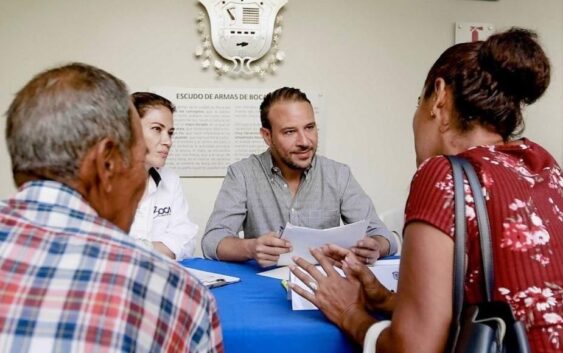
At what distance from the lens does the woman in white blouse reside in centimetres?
221

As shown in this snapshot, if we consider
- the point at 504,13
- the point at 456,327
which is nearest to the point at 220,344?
the point at 456,327

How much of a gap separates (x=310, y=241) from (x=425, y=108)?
61 centimetres

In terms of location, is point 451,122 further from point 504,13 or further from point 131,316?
point 504,13

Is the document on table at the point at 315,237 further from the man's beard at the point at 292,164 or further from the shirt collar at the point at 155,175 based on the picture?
the shirt collar at the point at 155,175

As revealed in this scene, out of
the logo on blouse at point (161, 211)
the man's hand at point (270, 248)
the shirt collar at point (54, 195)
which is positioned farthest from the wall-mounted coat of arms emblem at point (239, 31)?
the shirt collar at point (54, 195)

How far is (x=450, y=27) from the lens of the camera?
135 inches

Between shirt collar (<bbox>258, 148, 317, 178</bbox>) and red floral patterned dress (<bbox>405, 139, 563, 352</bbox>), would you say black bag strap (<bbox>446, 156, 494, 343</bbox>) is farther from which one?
shirt collar (<bbox>258, 148, 317, 178</bbox>)

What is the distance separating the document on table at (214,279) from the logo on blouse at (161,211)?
0.67 meters

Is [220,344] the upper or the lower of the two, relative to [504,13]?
lower

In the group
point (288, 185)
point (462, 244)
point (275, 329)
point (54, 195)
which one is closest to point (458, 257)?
point (462, 244)

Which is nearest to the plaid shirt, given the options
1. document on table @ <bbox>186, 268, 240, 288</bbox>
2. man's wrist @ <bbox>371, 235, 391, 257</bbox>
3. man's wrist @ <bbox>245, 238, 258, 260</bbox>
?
document on table @ <bbox>186, 268, 240, 288</bbox>

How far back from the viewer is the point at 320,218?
2385mm

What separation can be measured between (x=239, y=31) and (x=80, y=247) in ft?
Answer: 8.39

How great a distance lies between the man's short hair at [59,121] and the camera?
2.57ft
